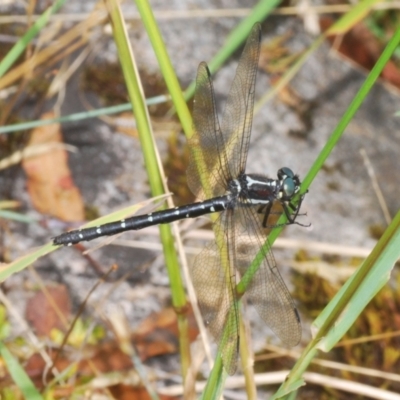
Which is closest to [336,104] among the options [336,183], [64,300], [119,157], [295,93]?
[295,93]

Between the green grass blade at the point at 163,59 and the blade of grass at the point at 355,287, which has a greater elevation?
the green grass blade at the point at 163,59

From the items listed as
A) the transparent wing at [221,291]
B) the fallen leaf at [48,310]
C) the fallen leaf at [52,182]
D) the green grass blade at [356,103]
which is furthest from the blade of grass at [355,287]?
the fallen leaf at [52,182]

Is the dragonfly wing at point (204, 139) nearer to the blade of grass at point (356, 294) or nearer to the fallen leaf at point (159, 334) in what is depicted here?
the fallen leaf at point (159, 334)

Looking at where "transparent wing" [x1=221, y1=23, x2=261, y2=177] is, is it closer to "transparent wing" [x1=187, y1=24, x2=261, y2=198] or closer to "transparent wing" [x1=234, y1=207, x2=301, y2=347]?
Answer: "transparent wing" [x1=187, y1=24, x2=261, y2=198]

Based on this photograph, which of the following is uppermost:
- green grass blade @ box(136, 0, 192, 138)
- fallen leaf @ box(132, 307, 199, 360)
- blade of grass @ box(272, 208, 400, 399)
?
green grass blade @ box(136, 0, 192, 138)

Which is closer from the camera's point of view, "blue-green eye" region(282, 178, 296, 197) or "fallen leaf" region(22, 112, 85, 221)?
"blue-green eye" region(282, 178, 296, 197)

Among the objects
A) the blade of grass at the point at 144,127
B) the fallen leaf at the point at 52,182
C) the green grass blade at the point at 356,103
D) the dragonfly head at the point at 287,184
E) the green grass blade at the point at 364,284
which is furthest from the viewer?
the fallen leaf at the point at 52,182

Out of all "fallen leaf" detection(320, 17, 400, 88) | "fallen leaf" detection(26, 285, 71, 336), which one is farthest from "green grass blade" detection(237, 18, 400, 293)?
"fallen leaf" detection(320, 17, 400, 88)

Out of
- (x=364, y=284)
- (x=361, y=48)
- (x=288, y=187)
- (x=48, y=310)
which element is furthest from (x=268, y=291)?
(x=361, y=48)
